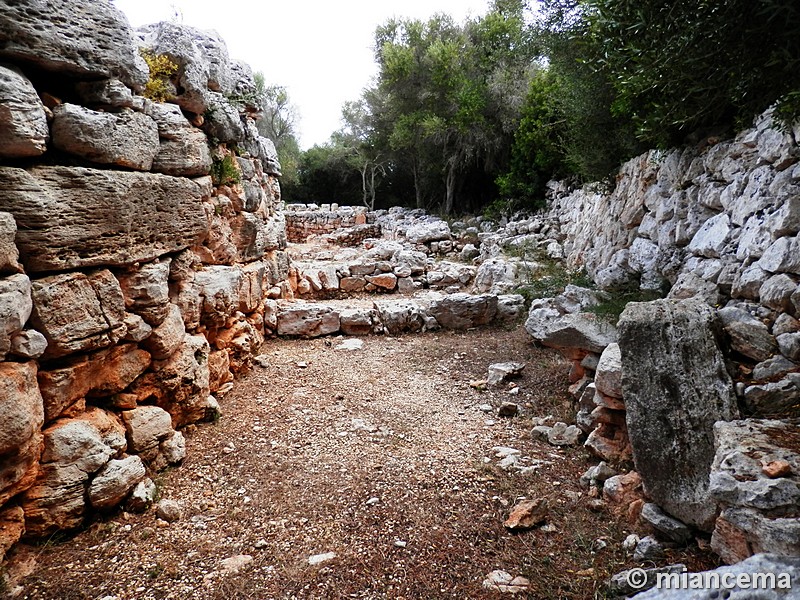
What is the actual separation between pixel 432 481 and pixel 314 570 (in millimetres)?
1401

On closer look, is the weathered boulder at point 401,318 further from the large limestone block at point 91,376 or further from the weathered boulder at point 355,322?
the large limestone block at point 91,376

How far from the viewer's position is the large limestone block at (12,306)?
3070 millimetres

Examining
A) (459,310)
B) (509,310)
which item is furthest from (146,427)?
(509,310)

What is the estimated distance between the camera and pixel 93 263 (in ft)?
12.7

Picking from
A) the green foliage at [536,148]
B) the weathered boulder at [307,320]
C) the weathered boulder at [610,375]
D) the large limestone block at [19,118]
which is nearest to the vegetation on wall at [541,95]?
the green foliage at [536,148]

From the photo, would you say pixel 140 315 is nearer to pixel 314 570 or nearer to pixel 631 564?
pixel 314 570

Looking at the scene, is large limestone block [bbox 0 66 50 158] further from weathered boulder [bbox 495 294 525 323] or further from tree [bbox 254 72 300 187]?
tree [bbox 254 72 300 187]

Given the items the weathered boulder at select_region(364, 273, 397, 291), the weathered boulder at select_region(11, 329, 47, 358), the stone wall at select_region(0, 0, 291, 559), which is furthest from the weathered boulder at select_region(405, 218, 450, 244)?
the weathered boulder at select_region(11, 329, 47, 358)

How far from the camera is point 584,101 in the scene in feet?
29.8

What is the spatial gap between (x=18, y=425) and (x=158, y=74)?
12.6ft

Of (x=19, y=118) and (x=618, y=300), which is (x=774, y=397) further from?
(x=19, y=118)

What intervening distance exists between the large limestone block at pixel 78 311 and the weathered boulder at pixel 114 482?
1.01 meters

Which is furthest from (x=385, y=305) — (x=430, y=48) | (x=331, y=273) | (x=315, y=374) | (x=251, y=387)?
(x=430, y=48)

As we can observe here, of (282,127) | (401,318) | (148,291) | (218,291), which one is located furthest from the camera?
(282,127)
